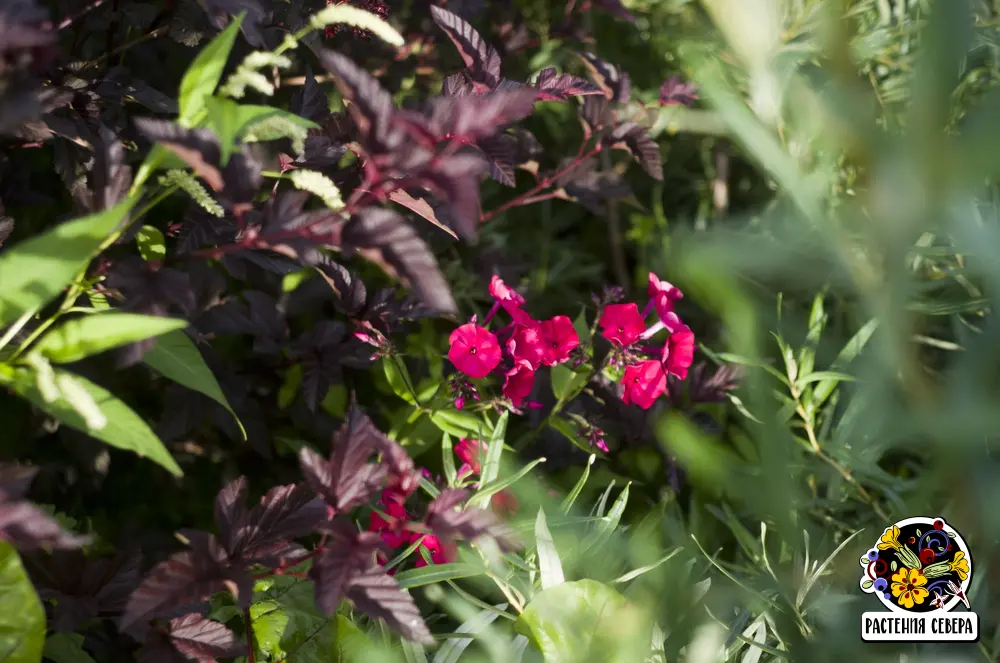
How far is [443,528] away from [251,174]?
399mm

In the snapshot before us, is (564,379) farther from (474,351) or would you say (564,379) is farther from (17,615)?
(17,615)

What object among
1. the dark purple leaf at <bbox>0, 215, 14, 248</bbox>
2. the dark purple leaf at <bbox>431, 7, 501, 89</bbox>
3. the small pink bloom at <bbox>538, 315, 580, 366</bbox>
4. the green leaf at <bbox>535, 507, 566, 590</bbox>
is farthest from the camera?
the small pink bloom at <bbox>538, 315, 580, 366</bbox>

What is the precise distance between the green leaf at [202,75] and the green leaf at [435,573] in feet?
1.98

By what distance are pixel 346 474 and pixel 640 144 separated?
85 centimetres

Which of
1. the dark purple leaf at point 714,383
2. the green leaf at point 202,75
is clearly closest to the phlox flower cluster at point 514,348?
the dark purple leaf at point 714,383

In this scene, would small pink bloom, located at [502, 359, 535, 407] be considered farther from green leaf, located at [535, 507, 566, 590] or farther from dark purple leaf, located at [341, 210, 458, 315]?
dark purple leaf, located at [341, 210, 458, 315]

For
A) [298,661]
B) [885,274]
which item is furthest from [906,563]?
[298,661]

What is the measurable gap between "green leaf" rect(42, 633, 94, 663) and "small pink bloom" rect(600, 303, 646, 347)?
0.86 meters

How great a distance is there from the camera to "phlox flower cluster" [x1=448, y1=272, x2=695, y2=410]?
115 cm

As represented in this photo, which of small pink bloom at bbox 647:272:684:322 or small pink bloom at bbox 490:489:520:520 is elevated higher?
small pink bloom at bbox 647:272:684:322

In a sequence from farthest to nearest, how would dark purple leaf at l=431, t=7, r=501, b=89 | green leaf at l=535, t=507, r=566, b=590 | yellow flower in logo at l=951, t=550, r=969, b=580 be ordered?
1. dark purple leaf at l=431, t=7, r=501, b=89
2. green leaf at l=535, t=507, r=566, b=590
3. yellow flower in logo at l=951, t=550, r=969, b=580

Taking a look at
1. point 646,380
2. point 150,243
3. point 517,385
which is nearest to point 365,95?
point 150,243

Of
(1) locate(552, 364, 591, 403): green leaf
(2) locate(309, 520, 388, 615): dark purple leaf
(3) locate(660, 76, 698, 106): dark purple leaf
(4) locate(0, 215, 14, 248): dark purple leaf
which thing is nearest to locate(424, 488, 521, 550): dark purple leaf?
(2) locate(309, 520, 388, 615): dark purple leaf

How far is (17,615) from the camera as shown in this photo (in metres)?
0.76
